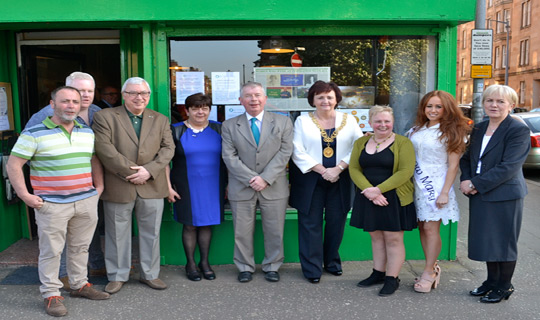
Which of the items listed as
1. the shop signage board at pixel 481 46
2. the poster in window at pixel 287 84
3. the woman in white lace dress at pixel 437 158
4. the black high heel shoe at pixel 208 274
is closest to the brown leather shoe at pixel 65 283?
the black high heel shoe at pixel 208 274

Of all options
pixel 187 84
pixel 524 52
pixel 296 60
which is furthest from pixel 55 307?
pixel 524 52

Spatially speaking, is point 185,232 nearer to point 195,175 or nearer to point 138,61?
point 195,175

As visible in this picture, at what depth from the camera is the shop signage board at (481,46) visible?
855cm

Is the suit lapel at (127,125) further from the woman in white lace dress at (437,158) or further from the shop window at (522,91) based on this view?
the shop window at (522,91)

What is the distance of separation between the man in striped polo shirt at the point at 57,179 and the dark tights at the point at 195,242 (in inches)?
36.3

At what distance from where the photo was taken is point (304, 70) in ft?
16.3

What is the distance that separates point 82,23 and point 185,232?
209cm

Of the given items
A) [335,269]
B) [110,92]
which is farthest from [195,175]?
[110,92]

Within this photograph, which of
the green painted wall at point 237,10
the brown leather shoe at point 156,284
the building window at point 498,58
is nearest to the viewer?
the brown leather shoe at point 156,284

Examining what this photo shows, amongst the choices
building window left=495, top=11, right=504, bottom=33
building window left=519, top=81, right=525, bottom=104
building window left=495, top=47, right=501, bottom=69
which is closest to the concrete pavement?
building window left=519, top=81, right=525, bottom=104

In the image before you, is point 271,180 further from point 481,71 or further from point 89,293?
point 481,71

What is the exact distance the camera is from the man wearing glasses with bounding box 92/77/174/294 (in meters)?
3.92

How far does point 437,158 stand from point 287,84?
5.53 feet

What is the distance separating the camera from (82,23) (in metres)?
4.48
